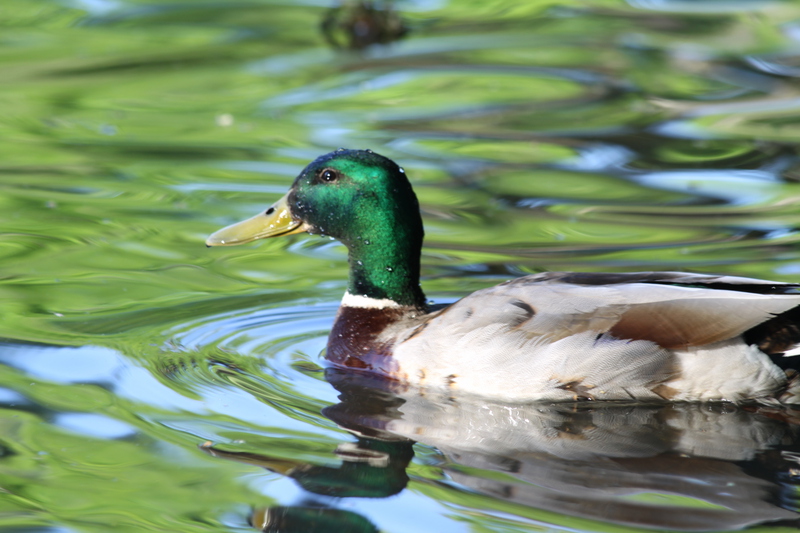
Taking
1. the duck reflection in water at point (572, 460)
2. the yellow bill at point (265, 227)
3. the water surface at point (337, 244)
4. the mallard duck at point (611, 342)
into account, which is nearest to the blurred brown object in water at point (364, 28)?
the water surface at point (337, 244)

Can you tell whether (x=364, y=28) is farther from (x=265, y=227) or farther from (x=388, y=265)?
(x=388, y=265)

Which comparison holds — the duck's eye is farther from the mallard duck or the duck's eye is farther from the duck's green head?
the mallard duck

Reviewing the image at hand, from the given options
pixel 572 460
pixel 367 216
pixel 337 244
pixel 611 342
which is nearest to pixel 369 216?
pixel 367 216

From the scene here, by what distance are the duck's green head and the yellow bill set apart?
0.01 metres

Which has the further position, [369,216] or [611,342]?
[369,216]

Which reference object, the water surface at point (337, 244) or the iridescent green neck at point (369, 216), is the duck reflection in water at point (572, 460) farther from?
the iridescent green neck at point (369, 216)

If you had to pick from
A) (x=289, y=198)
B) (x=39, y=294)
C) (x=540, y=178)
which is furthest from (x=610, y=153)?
(x=39, y=294)

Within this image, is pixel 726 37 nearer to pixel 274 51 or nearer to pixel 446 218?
pixel 274 51

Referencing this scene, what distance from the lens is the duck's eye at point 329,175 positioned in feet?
20.0

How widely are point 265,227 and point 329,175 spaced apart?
1.60 ft

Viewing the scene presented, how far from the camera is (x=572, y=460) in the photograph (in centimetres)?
478

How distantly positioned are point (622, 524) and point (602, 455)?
2.36 feet

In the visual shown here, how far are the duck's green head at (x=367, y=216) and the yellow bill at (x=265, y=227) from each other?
0.01 m

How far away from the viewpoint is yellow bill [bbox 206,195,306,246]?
631 cm
